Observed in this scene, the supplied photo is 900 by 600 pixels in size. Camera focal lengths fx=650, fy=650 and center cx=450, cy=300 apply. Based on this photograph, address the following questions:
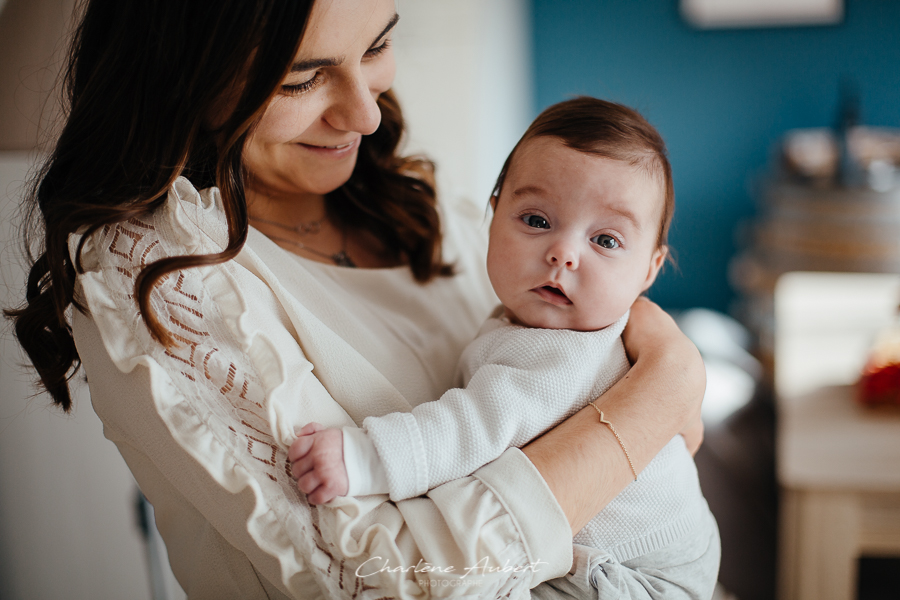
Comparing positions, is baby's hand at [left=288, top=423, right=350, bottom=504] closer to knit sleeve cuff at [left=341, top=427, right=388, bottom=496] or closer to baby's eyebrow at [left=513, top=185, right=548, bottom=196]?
knit sleeve cuff at [left=341, top=427, right=388, bottom=496]

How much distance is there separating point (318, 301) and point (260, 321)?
6.1 inches

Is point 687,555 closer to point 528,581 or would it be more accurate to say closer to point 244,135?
point 528,581

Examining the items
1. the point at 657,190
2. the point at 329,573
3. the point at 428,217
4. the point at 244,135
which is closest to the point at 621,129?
the point at 657,190

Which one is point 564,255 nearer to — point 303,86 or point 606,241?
point 606,241

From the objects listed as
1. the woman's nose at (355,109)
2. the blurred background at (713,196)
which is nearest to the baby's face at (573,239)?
the woman's nose at (355,109)

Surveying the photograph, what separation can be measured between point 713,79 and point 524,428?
10.4 ft

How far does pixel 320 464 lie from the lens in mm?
654

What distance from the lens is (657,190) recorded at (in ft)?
2.97

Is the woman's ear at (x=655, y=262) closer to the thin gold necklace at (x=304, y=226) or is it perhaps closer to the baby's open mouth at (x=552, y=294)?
the baby's open mouth at (x=552, y=294)

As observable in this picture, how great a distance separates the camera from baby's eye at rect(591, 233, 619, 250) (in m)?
0.88

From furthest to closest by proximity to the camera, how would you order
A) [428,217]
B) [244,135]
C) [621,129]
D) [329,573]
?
[428,217]
[621,129]
[244,135]
[329,573]

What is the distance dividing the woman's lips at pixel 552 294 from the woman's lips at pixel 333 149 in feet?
1.11

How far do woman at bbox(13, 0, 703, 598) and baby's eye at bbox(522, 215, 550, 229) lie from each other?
215mm

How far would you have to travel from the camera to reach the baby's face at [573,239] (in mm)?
855
